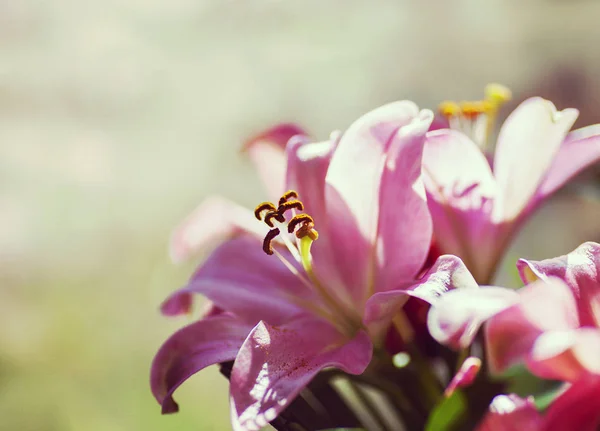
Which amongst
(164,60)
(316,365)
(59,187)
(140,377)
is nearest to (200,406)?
(140,377)

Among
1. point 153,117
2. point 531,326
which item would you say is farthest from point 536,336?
point 153,117

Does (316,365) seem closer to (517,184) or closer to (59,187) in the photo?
(517,184)

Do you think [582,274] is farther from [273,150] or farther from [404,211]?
[273,150]

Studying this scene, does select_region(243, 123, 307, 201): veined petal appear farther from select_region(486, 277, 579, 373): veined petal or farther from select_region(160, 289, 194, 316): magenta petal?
select_region(486, 277, 579, 373): veined petal

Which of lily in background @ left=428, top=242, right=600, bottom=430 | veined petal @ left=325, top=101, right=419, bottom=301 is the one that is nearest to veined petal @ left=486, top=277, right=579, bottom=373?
lily in background @ left=428, top=242, right=600, bottom=430

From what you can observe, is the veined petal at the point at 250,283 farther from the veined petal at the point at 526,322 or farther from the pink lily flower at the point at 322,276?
the veined petal at the point at 526,322
